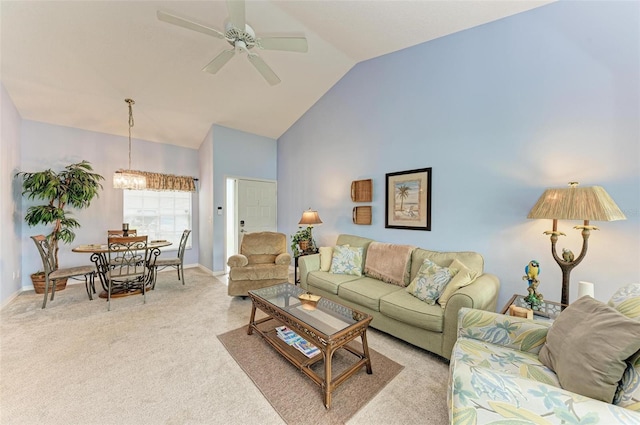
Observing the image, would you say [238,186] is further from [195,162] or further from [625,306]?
[625,306]

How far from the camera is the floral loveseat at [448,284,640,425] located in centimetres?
90

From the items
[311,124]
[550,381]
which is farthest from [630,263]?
[311,124]

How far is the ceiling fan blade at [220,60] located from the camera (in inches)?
93.0

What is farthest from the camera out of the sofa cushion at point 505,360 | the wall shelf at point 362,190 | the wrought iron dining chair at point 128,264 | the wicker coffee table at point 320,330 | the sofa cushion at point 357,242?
the wall shelf at point 362,190

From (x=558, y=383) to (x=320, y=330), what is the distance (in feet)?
4.46

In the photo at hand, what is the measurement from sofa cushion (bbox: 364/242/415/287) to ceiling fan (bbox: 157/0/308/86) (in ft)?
8.19

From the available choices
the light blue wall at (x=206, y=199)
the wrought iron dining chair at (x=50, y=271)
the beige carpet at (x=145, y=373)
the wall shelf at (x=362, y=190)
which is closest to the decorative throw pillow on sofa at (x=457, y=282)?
the beige carpet at (x=145, y=373)

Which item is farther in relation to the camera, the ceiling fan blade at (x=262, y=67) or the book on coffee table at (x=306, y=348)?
the ceiling fan blade at (x=262, y=67)

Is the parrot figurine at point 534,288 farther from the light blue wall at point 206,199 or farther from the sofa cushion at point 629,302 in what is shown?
the light blue wall at point 206,199

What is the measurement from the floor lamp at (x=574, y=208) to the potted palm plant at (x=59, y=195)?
5979 mm

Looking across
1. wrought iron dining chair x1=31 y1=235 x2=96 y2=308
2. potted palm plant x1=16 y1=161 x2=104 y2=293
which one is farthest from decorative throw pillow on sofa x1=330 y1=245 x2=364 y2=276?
potted palm plant x1=16 y1=161 x2=104 y2=293

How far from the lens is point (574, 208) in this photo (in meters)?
1.80

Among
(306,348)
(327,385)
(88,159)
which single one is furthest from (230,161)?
(327,385)

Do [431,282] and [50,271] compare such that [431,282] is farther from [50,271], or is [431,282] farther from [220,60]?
[50,271]
